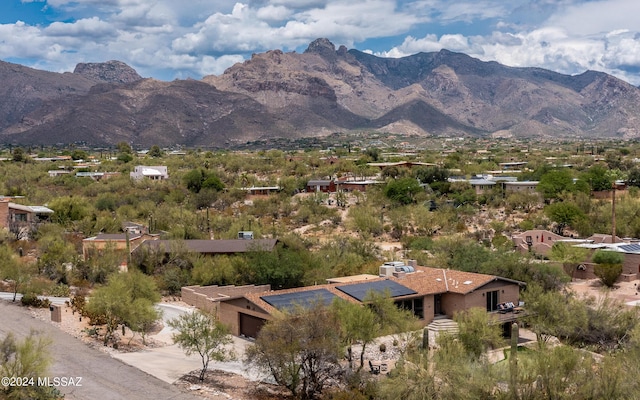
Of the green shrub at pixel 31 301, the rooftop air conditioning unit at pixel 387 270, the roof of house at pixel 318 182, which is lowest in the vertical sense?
the green shrub at pixel 31 301

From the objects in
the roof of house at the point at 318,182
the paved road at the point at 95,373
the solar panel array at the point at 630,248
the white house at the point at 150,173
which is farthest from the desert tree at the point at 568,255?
the white house at the point at 150,173

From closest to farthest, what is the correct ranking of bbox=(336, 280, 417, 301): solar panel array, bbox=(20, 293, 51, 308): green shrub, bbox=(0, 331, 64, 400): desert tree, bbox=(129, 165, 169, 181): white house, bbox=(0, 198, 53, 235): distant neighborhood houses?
bbox=(0, 331, 64, 400): desert tree < bbox=(336, 280, 417, 301): solar panel array < bbox=(20, 293, 51, 308): green shrub < bbox=(0, 198, 53, 235): distant neighborhood houses < bbox=(129, 165, 169, 181): white house

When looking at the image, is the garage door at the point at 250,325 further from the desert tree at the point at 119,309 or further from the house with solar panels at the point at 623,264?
the house with solar panels at the point at 623,264

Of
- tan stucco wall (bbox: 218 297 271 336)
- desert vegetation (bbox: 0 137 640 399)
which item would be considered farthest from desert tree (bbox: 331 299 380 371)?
tan stucco wall (bbox: 218 297 271 336)

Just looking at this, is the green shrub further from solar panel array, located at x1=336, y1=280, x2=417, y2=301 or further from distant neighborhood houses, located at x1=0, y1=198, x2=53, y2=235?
distant neighborhood houses, located at x1=0, y1=198, x2=53, y2=235

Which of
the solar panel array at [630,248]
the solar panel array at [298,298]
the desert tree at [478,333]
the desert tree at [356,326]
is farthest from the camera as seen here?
the solar panel array at [630,248]

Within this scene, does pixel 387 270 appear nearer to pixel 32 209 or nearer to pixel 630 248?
pixel 630 248

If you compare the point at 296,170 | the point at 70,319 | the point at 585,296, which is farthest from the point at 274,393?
the point at 296,170

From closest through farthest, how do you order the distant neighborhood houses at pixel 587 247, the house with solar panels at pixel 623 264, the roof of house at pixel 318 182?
the house with solar panels at pixel 623 264
the distant neighborhood houses at pixel 587 247
the roof of house at pixel 318 182

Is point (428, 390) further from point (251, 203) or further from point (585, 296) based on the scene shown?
point (251, 203)
